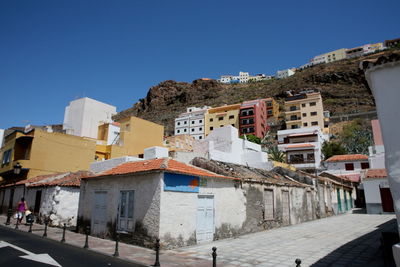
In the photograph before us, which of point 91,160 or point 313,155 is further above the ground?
point 313,155

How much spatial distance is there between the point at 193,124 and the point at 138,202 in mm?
73376

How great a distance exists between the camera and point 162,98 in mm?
126500

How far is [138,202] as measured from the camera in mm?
12188

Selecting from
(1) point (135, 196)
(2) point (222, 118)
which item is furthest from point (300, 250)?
(2) point (222, 118)

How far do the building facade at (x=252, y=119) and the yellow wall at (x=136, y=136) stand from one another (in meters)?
40.0

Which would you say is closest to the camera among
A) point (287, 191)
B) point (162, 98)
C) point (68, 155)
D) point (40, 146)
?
point (287, 191)

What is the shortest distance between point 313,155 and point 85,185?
48.0 meters

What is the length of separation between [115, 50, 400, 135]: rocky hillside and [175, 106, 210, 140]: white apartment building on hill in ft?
27.3

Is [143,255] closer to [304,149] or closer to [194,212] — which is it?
[194,212]

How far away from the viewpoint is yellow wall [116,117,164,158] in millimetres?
37562

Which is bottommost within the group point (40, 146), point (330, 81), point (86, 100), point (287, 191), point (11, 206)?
point (11, 206)

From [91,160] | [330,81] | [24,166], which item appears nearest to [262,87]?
[330,81]

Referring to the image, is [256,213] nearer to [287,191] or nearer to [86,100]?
[287,191]

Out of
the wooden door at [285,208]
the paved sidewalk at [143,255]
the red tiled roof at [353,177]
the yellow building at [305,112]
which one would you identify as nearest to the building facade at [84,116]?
the paved sidewalk at [143,255]
